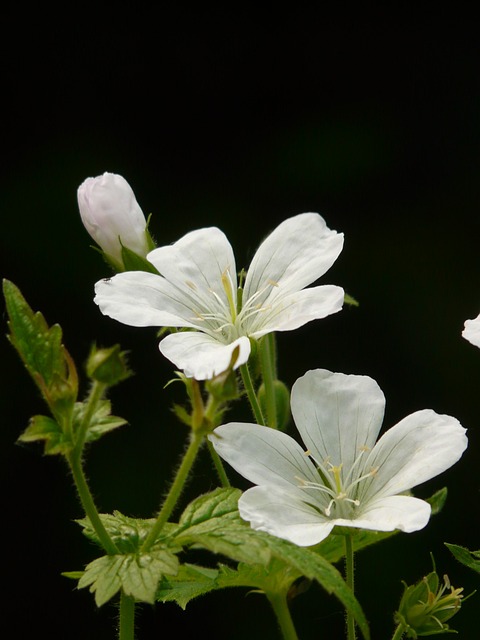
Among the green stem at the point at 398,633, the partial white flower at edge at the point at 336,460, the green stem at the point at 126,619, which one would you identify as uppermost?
the partial white flower at edge at the point at 336,460

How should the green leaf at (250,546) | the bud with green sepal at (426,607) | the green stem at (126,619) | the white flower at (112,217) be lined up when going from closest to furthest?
1. the green leaf at (250,546)
2. the green stem at (126,619)
3. the bud with green sepal at (426,607)
4. the white flower at (112,217)

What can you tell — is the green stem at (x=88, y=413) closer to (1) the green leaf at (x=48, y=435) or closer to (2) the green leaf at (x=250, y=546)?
(1) the green leaf at (x=48, y=435)

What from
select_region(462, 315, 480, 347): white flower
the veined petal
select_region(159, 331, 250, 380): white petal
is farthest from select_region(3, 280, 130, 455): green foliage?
select_region(462, 315, 480, 347): white flower

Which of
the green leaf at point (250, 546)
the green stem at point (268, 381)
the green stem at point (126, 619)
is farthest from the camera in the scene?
the green stem at point (268, 381)

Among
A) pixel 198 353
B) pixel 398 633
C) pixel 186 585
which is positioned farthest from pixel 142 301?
pixel 398 633

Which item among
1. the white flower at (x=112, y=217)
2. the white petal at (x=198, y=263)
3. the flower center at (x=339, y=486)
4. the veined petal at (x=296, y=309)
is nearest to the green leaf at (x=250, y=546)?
the flower center at (x=339, y=486)
